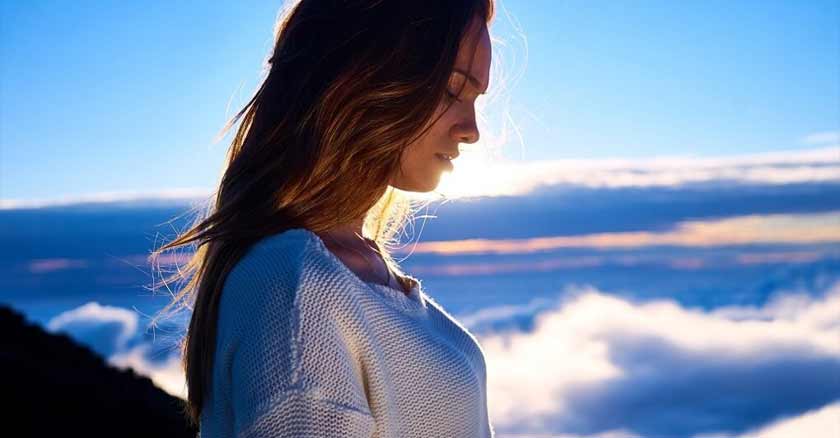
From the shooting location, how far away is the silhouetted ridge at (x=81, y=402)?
963cm

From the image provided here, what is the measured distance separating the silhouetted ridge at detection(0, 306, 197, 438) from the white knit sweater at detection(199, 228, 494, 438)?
24.5ft

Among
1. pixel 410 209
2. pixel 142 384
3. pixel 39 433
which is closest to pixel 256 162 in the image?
pixel 410 209

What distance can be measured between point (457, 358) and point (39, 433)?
28.1 ft

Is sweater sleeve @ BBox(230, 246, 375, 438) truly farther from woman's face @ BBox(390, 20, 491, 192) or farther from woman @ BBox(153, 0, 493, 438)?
woman's face @ BBox(390, 20, 491, 192)

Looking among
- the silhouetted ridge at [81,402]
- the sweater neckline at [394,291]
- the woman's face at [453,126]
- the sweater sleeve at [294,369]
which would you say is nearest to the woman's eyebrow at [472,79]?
the woman's face at [453,126]

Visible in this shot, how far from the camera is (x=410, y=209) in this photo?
2828 mm

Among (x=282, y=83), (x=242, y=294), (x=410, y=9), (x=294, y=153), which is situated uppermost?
(x=410, y=9)

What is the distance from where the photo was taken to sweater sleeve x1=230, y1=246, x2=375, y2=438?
5.12 ft

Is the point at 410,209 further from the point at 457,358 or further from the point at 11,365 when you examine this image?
the point at 11,365

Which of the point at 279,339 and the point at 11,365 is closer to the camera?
the point at 279,339

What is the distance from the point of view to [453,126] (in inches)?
80.9

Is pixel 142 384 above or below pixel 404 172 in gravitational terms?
above

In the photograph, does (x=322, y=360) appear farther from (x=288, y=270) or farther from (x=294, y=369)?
(x=288, y=270)

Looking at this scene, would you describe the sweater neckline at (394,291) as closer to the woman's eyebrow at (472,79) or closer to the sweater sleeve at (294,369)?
the sweater sleeve at (294,369)
